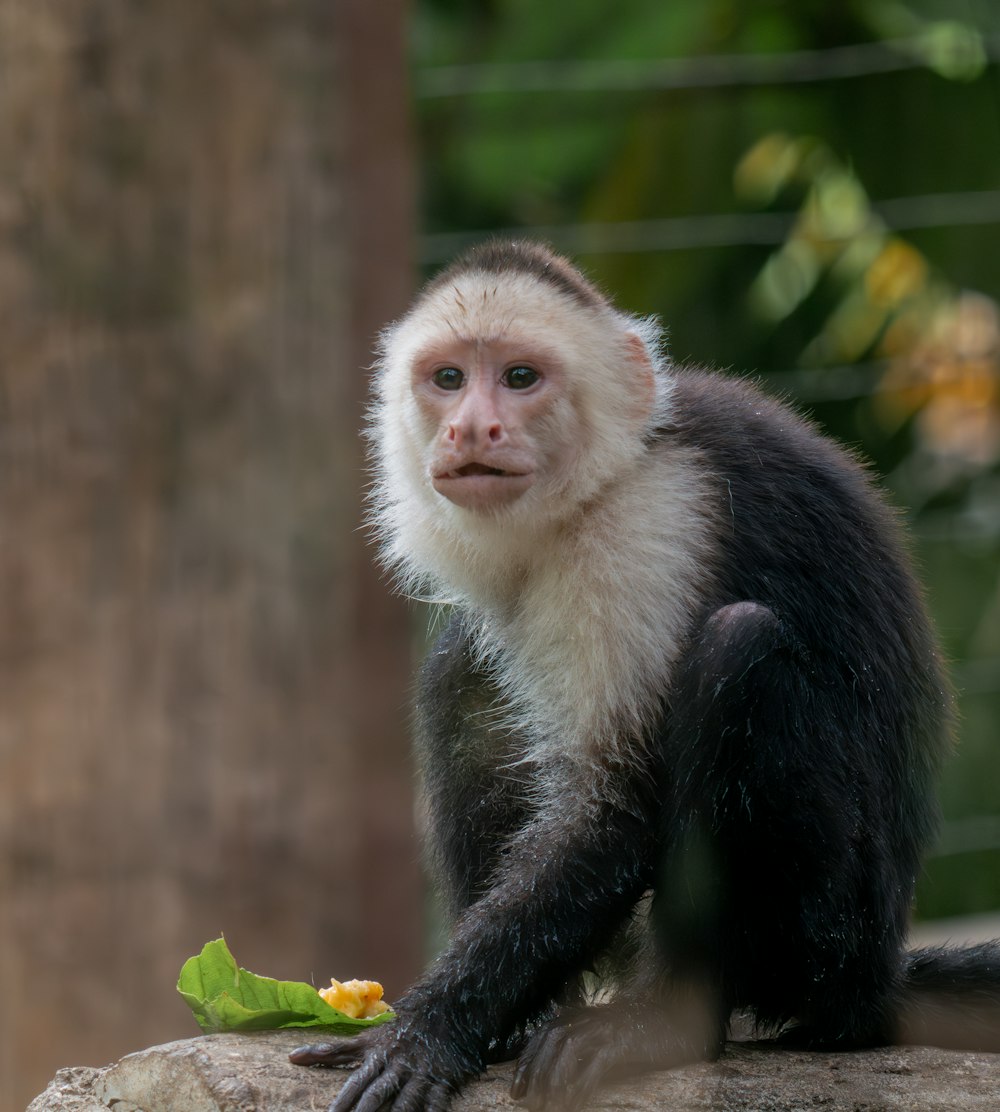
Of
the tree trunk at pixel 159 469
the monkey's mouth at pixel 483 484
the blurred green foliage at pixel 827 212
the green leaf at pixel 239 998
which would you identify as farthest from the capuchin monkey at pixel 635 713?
the blurred green foliage at pixel 827 212

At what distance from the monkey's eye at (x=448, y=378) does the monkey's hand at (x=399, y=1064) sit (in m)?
1.14

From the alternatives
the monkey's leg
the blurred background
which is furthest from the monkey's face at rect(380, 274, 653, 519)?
the monkey's leg

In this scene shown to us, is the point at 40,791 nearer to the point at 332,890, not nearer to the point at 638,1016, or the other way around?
the point at 332,890

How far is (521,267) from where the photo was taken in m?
3.20

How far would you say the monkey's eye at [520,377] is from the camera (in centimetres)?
314

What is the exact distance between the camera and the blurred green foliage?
5.64 m

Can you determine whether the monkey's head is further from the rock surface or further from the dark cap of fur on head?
the rock surface

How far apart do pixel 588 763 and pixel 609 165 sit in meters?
3.76

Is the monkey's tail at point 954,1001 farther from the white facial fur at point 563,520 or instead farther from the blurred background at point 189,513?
the blurred background at point 189,513

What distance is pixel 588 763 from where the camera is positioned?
2.89m

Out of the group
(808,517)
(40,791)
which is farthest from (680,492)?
(40,791)

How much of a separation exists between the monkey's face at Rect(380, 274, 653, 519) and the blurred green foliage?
2.27 m

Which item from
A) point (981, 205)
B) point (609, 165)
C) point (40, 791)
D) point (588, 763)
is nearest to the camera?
point (588, 763)

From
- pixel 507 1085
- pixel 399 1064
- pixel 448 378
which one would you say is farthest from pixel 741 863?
pixel 448 378
